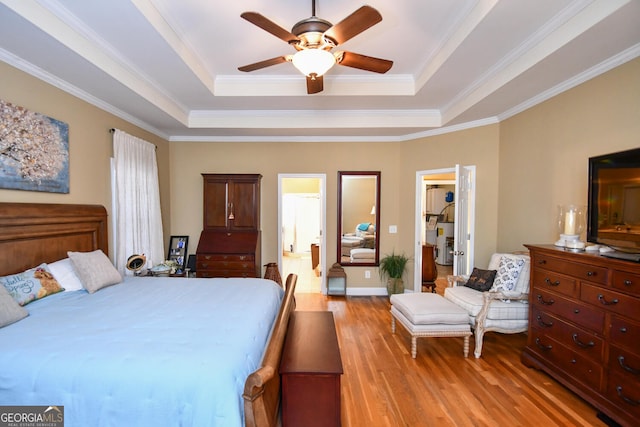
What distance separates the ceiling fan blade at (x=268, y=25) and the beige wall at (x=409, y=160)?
6.80 ft

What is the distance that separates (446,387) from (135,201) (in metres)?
3.93

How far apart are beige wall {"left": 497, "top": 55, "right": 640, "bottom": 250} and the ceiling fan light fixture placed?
229 cm

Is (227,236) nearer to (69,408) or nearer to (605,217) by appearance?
(69,408)

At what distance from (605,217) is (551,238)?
958 mm

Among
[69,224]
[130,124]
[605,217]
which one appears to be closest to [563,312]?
[605,217]

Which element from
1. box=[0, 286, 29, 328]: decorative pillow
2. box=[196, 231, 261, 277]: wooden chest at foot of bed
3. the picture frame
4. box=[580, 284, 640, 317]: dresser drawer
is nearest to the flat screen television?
box=[580, 284, 640, 317]: dresser drawer

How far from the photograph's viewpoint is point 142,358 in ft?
4.31

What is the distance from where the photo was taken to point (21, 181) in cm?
226

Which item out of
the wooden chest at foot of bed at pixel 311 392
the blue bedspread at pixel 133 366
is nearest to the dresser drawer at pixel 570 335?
the wooden chest at foot of bed at pixel 311 392

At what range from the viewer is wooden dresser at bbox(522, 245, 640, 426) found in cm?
172

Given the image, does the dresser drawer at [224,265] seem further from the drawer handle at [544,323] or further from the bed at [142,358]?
the drawer handle at [544,323]

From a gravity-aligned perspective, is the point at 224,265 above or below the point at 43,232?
below

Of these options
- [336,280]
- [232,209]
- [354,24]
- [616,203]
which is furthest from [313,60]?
[336,280]

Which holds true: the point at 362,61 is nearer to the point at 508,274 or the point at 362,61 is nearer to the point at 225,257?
the point at 508,274
